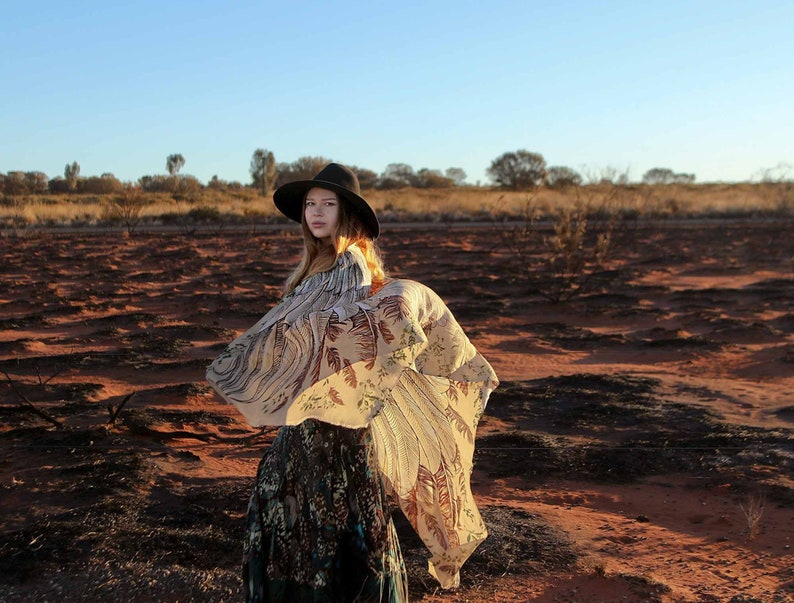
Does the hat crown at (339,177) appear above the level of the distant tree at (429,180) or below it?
below

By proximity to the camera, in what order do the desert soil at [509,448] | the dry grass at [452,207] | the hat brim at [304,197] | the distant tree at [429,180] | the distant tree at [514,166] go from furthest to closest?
the distant tree at [429,180], the distant tree at [514,166], the dry grass at [452,207], the desert soil at [509,448], the hat brim at [304,197]

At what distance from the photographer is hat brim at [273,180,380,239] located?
2.85 m

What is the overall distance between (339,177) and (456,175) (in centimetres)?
6546

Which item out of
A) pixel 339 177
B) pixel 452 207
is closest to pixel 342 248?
pixel 339 177

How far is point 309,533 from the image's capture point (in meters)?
2.69

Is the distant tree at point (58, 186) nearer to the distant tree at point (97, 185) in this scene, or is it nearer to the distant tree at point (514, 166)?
the distant tree at point (97, 185)

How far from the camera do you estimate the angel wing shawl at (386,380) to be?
8.36 ft

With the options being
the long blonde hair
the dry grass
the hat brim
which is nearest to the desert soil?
the long blonde hair

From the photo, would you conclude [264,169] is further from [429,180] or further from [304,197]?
[304,197]

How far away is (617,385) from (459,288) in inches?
290

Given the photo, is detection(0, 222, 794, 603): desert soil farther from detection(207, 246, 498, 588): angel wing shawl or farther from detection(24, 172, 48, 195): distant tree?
detection(24, 172, 48, 195): distant tree

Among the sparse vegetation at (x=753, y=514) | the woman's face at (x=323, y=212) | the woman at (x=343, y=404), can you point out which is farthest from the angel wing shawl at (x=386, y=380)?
the sparse vegetation at (x=753, y=514)

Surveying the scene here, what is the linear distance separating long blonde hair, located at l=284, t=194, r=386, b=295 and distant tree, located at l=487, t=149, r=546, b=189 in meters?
54.0

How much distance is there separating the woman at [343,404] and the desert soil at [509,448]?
0.99m
